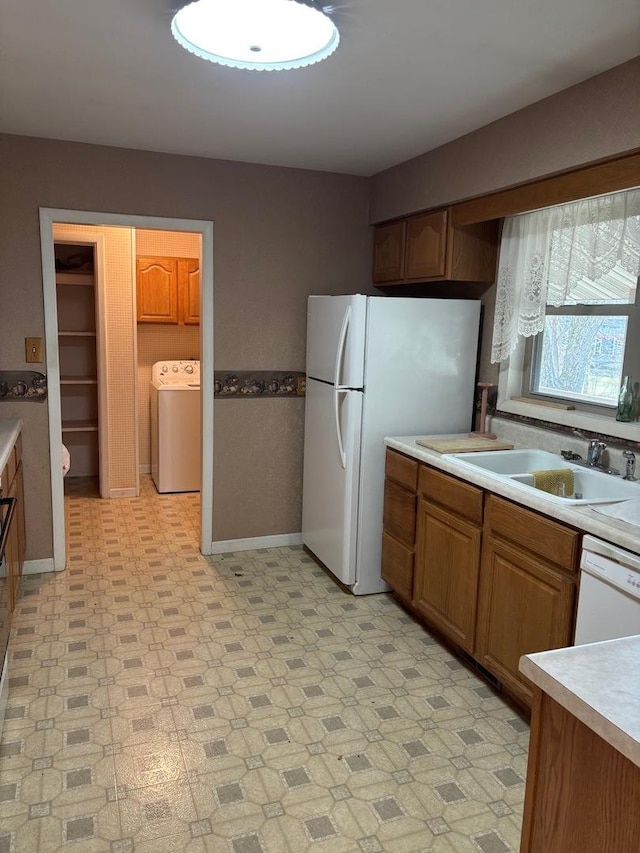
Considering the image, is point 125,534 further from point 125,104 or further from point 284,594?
point 125,104

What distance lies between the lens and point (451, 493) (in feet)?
9.21

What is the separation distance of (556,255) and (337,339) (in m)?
1.15

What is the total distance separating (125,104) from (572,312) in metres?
2.17

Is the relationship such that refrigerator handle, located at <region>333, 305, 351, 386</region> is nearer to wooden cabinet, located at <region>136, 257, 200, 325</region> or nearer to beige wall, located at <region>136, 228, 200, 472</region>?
wooden cabinet, located at <region>136, 257, 200, 325</region>

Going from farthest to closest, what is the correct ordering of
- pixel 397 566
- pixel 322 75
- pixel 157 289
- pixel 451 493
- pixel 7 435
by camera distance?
pixel 157 289, pixel 397 566, pixel 7 435, pixel 451 493, pixel 322 75

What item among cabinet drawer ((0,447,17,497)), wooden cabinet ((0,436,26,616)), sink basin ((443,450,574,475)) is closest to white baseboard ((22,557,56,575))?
wooden cabinet ((0,436,26,616))

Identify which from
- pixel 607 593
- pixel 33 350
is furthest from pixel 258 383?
pixel 607 593

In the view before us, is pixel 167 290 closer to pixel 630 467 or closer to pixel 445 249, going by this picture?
pixel 445 249

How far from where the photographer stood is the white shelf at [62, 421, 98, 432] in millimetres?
5182

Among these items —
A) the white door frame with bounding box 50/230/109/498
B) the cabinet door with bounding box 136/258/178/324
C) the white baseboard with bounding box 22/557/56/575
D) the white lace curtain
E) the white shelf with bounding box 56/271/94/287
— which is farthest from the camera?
the cabinet door with bounding box 136/258/178/324

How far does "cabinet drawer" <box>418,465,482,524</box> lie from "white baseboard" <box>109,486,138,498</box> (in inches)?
114

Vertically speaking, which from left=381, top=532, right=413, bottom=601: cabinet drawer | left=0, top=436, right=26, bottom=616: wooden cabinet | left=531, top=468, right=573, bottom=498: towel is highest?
left=531, top=468, right=573, bottom=498: towel

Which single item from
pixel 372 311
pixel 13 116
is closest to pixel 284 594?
pixel 372 311

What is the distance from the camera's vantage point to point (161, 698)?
8.36ft
